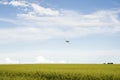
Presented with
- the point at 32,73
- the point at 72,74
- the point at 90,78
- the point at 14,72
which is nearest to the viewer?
the point at 90,78

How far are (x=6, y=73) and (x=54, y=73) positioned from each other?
27.9ft

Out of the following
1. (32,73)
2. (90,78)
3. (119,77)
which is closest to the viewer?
(119,77)

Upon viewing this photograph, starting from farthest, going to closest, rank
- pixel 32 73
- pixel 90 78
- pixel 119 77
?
1. pixel 32 73
2. pixel 90 78
3. pixel 119 77

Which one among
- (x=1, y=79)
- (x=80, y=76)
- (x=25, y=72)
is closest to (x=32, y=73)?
(x=25, y=72)

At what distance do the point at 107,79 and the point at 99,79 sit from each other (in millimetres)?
770

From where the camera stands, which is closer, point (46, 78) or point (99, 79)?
point (99, 79)

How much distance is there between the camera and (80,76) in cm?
2775

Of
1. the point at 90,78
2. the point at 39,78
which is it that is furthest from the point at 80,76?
the point at 39,78

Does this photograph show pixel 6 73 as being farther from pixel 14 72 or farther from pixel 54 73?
pixel 54 73

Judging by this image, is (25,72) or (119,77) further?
(25,72)

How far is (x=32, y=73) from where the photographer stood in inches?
1287

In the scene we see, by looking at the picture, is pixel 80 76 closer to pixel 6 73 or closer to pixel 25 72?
pixel 25 72

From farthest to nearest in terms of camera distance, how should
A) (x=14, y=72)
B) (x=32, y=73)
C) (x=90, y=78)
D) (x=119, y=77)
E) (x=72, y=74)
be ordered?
(x=14, y=72) → (x=32, y=73) → (x=72, y=74) → (x=90, y=78) → (x=119, y=77)

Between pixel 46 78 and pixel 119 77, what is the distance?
863cm
